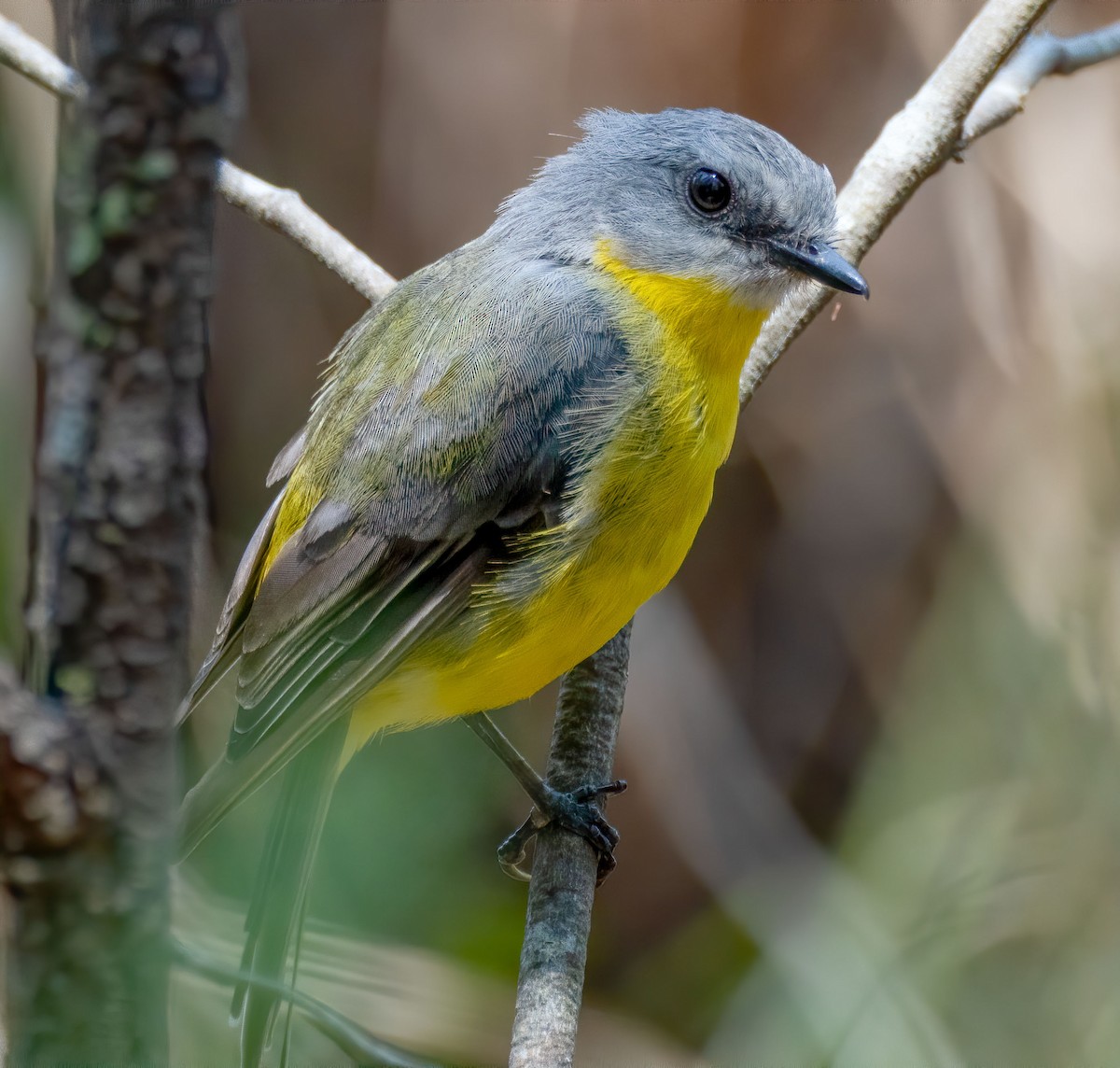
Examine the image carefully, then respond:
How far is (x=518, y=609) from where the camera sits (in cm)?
240

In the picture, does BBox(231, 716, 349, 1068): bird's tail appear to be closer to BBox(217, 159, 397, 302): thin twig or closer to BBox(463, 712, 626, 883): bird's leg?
BBox(463, 712, 626, 883): bird's leg

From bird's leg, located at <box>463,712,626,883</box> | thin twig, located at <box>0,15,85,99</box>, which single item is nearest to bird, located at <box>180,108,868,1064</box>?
bird's leg, located at <box>463,712,626,883</box>

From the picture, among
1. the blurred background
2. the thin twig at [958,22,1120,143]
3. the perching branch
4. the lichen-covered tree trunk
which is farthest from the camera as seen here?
the blurred background

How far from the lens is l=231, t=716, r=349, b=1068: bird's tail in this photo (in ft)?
7.69

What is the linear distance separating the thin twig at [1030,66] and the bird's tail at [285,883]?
6.67 ft

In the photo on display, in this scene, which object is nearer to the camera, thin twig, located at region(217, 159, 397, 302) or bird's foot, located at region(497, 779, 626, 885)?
bird's foot, located at region(497, 779, 626, 885)

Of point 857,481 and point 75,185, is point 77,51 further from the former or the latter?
point 857,481

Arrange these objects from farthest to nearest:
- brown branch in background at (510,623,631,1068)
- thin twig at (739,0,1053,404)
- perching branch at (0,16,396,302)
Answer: perching branch at (0,16,396,302) → thin twig at (739,0,1053,404) → brown branch in background at (510,623,631,1068)

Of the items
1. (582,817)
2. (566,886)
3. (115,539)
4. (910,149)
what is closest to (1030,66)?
(910,149)

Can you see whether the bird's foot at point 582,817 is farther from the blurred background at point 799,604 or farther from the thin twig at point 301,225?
the thin twig at point 301,225

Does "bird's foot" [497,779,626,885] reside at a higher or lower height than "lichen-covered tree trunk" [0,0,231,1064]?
higher

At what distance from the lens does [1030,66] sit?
3.01m

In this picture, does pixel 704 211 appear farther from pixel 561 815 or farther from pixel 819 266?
pixel 561 815

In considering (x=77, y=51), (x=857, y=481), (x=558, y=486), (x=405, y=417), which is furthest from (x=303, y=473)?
(x=857, y=481)
